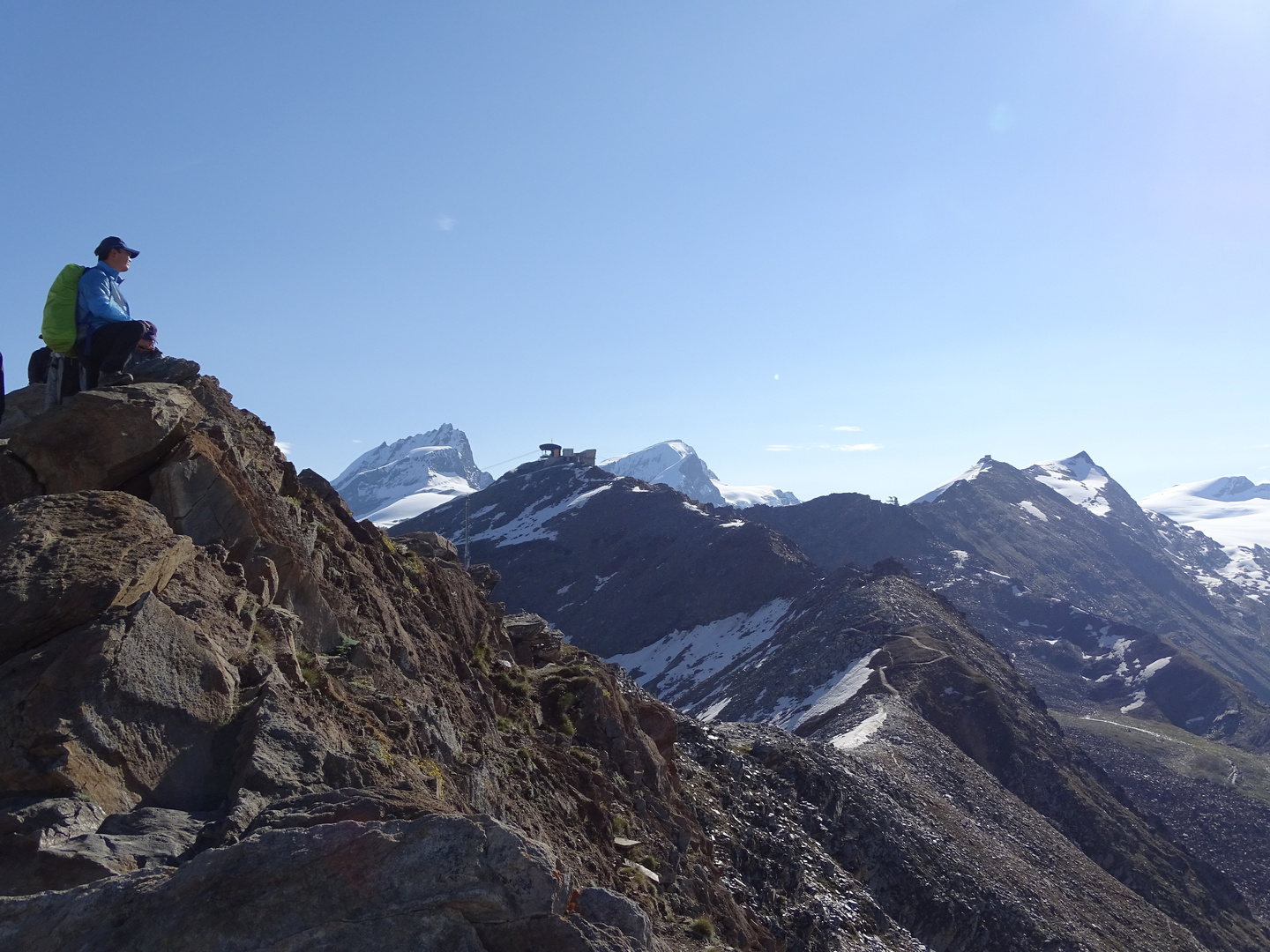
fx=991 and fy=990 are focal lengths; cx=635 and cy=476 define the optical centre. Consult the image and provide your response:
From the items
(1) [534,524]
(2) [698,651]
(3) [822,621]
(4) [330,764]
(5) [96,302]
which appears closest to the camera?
(4) [330,764]

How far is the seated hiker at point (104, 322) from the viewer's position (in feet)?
36.8

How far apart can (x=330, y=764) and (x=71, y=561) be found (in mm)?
2769

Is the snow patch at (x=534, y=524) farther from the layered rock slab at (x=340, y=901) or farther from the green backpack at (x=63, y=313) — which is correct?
the layered rock slab at (x=340, y=901)

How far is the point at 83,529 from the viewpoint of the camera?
28.8ft

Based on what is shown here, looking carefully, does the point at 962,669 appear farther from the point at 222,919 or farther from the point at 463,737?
the point at 222,919

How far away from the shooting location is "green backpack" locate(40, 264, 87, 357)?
37.0 feet

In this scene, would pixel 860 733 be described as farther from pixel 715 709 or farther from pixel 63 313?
pixel 63 313

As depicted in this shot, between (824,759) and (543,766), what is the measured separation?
2742 centimetres

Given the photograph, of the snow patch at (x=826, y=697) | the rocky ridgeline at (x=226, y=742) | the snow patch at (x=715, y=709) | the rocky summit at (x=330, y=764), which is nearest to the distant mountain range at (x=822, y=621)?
the snow patch at (x=826, y=697)

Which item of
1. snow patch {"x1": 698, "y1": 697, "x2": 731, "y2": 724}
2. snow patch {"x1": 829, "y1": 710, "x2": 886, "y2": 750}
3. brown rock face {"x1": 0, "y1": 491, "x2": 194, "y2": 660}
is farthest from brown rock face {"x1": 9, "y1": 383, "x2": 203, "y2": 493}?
snow patch {"x1": 698, "y1": 697, "x2": 731, "y2": 724}

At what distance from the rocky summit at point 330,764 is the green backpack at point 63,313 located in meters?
0.90

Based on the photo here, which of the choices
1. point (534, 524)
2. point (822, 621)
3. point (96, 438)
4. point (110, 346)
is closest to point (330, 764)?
point (96, 438)

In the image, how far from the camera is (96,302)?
442 inches

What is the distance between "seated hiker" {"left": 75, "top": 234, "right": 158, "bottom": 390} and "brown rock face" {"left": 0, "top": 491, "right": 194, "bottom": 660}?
103 inches
